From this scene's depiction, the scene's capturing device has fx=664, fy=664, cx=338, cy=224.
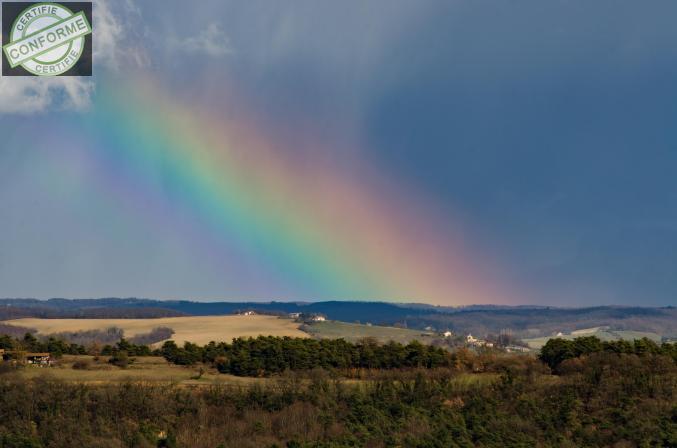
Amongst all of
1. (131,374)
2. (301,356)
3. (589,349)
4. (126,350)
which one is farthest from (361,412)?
(126,350)

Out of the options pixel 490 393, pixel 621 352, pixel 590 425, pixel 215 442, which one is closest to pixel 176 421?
pixel 215 442

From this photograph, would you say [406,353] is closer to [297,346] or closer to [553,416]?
[297,346]

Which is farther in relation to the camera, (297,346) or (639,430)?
(297,346)

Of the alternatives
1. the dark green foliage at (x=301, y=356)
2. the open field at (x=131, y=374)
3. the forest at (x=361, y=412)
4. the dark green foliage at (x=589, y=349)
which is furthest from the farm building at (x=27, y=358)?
the dark green foliage at (x=589, y=349)

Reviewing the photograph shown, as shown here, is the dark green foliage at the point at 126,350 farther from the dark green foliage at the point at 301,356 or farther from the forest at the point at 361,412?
the forest at the point at 361,412

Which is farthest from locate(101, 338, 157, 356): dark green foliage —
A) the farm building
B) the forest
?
the forest

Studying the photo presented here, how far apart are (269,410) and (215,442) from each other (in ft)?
28.6

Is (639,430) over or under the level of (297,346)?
under

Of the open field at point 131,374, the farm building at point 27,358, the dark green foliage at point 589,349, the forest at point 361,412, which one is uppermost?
the dark green foliage at point 589,349

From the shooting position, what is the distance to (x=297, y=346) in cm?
7175

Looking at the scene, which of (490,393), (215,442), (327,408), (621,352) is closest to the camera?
(215,442)

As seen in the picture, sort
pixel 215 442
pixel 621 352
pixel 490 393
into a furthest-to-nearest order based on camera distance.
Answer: pixel 621 352, pixel 490 393, pixel 215 442

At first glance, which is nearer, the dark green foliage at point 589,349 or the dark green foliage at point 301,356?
the dark green foliage at point 301,356

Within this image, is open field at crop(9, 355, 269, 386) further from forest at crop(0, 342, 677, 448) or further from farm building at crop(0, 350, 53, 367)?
forest at crop(0, 342, 677, 448)
